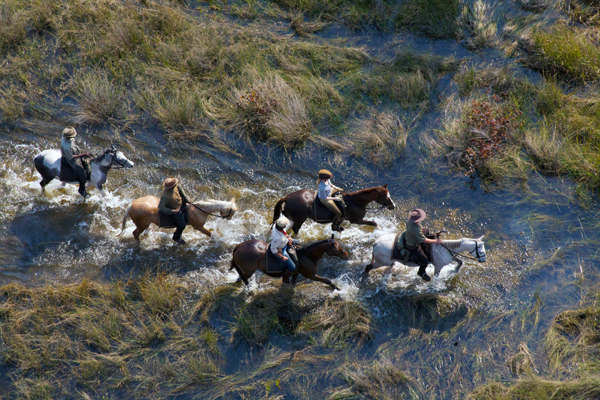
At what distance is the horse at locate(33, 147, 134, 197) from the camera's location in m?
8.38

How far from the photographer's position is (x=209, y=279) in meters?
7.85

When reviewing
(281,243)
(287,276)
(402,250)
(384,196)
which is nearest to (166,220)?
(281,243)

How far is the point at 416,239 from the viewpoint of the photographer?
22.7 ft

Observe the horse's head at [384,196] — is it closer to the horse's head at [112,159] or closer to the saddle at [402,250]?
the saddle at [402,250]

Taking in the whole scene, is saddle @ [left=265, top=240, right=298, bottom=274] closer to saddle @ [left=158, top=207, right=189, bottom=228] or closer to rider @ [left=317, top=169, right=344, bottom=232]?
rider @ [left=317, top=169, right=344, bottom=232]

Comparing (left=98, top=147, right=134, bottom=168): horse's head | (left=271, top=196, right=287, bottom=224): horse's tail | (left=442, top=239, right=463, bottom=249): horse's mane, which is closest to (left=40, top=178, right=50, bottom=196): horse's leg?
(left=98, top=147, right=134, bottom=168): horse's head

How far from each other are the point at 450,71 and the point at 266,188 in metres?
6.17

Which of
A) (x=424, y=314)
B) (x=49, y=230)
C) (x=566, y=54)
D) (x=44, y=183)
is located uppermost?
(x=566, y=54)

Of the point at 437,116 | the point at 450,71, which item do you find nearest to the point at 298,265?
the point at 437,116

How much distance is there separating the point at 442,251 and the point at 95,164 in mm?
7288

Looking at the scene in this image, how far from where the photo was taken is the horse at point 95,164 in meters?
8.38

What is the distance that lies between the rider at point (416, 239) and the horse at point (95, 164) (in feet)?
19.1

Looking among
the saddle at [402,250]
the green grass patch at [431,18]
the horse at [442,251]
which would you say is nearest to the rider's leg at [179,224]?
the horse at [442,251]

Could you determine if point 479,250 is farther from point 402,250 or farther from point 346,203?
point 346,203
